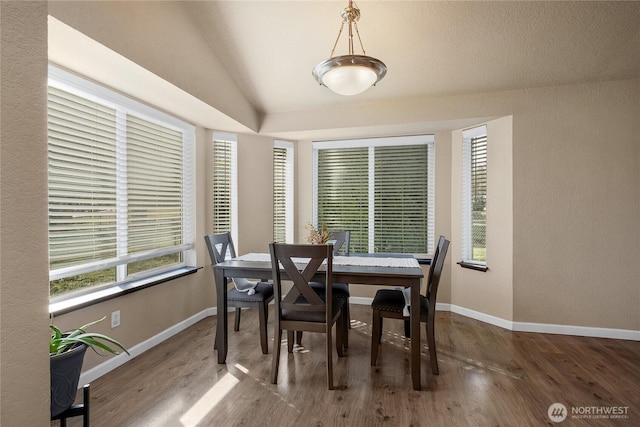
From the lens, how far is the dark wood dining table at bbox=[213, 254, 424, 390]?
7.48 feet

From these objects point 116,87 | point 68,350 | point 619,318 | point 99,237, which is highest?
point 116,87

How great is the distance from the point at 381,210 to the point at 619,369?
2686mm

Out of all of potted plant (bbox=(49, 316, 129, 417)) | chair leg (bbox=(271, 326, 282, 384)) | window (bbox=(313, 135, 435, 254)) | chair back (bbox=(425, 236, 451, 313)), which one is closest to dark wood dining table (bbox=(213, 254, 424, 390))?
chair back (bbox=(425, 236, 451, 313))

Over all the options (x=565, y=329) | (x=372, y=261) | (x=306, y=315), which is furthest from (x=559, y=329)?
(x=306, y=315)

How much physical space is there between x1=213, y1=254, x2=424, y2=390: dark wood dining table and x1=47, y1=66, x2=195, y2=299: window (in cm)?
90

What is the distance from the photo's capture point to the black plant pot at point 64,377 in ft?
4.50

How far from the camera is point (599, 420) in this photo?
76.2 inches

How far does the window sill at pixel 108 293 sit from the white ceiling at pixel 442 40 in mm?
2157

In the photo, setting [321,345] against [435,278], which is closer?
[435,278]

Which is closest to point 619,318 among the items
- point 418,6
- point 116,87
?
point 418,6

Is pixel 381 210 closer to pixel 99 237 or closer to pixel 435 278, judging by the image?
pixel 435 278

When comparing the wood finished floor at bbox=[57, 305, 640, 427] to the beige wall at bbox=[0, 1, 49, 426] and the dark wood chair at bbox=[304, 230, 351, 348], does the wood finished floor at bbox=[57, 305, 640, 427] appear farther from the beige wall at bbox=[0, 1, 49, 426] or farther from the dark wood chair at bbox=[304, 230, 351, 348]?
the beige wall at bbox=[0, 1, 49, 426]

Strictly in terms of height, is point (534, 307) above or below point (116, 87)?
below

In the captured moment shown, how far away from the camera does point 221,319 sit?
2686mm
